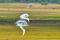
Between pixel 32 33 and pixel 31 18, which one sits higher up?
pixel 31 18

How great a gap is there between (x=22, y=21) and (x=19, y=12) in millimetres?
647

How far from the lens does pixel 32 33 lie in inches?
135

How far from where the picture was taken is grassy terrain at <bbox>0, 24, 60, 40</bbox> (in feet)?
10.8

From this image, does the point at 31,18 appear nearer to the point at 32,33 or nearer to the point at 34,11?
the point at 34,11

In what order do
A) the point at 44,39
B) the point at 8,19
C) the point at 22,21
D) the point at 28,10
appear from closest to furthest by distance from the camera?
the point at 44,39 < the point at 22,21 < the point at 8,19 < the point at 28,10

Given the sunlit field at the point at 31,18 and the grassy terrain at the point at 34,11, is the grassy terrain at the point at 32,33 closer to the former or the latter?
the sunlit field at the point at 31,18

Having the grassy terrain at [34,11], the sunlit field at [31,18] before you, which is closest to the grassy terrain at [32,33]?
the sunlit field at [31,18]

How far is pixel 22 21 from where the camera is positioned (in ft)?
11.4

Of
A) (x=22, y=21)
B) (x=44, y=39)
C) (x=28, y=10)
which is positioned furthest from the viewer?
(x=28, y=10)

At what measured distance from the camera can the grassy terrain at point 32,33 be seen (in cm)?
330

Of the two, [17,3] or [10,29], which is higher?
[17,3]

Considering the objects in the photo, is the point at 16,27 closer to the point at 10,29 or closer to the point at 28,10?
the point at 10,29

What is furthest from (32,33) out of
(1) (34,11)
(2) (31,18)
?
(1) (34,11)

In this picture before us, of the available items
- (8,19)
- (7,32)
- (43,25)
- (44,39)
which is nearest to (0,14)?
(8,19)
